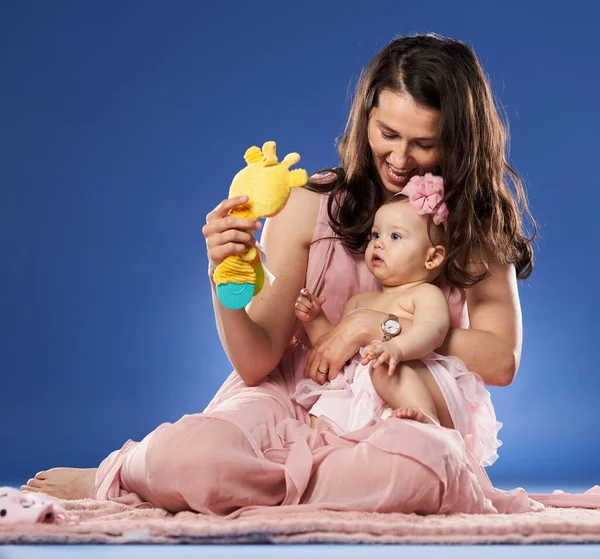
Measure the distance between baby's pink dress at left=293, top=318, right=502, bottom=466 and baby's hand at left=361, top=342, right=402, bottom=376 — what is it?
87mm

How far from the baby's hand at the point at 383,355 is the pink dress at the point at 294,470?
0.13 m

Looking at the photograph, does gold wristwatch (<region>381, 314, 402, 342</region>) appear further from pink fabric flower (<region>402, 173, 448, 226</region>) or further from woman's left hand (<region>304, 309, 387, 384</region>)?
pink fabric flower (<region>402, 173, 448, 226</region>)

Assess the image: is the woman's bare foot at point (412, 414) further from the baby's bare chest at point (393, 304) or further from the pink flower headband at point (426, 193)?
the pink flower headband at point (426, 193)

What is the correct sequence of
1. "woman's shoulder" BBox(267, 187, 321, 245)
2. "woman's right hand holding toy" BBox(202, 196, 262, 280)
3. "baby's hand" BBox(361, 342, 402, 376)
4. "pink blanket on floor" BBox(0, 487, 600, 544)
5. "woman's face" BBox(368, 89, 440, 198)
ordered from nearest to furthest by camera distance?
"pink blanket on floor" BBox(0, 487, 600, 544), "woman's right hand holding toy" BBox(202, 196, 262, 280), "baby's hand" BBox(361, 342, 402, 376), "woman's face" BBox(368, 89, 440, 198), "woman's shoulder" BBox(267, 187, 321, 245)

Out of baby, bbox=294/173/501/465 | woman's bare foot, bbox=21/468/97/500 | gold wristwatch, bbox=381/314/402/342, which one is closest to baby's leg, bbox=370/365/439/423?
baby, bbox=294/173/501/465

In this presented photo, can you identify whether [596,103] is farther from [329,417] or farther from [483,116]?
[329,417]

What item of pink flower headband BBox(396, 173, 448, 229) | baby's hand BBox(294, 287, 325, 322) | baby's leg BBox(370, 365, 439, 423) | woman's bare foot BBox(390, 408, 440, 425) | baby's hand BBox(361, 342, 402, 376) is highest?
pink flower headband BBox(396, 173, 448, 229)

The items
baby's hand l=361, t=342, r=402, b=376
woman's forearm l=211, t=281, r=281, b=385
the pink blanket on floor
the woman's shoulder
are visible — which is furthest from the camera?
the woman's shoulder

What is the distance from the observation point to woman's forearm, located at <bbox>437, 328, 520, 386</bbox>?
2.56 metres

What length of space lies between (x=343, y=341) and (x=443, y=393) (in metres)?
0.25

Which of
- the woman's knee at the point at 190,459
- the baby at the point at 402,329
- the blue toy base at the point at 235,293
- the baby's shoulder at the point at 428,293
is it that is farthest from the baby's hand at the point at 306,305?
the woman's knee at the point at 190,459

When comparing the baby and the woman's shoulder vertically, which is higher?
the woman's shoulder

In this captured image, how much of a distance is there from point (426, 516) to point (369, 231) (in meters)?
0.83

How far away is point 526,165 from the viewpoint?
462cm
